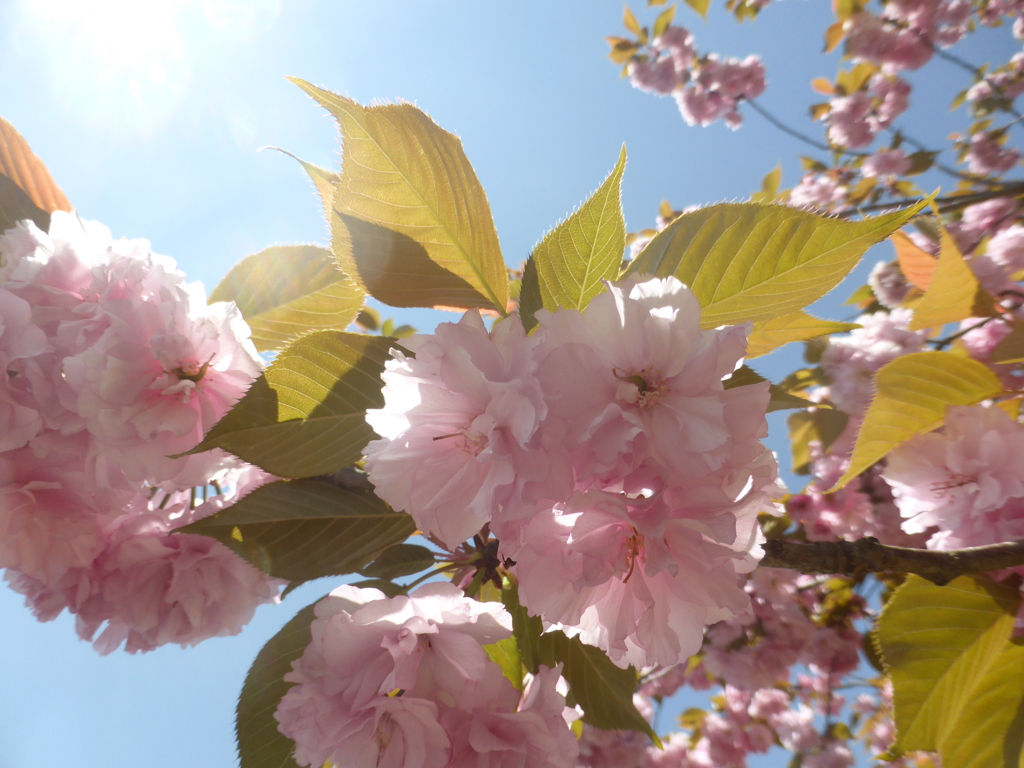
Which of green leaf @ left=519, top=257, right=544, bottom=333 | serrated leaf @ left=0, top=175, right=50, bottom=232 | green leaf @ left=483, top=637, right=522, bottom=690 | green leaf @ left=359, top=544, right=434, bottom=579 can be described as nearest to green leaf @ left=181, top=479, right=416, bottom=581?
green leaf @ left=359, top=544, right=434, bottom=579

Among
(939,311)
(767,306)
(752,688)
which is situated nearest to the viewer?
(767,306)

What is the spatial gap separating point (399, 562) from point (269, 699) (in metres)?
0.20

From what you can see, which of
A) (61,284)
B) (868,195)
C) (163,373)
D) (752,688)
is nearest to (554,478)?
(163,373)

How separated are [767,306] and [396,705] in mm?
488

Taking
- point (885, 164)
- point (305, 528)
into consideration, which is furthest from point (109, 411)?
point (885, 164)

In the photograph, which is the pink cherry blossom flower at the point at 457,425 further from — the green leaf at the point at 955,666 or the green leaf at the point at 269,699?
the green leaf at the point at 955,666

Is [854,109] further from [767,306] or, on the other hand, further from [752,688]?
[767,306]

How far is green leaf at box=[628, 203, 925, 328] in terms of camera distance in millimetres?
505

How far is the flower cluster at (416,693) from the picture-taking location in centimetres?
49

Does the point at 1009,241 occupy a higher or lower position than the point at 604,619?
lower

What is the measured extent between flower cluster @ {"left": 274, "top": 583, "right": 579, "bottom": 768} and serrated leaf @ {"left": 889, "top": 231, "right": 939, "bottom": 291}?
3.62 feet

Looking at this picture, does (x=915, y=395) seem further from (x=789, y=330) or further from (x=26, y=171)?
(x=26, y=171)

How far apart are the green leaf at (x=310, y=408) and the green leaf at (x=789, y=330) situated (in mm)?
391

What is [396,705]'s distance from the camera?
0.48 m
